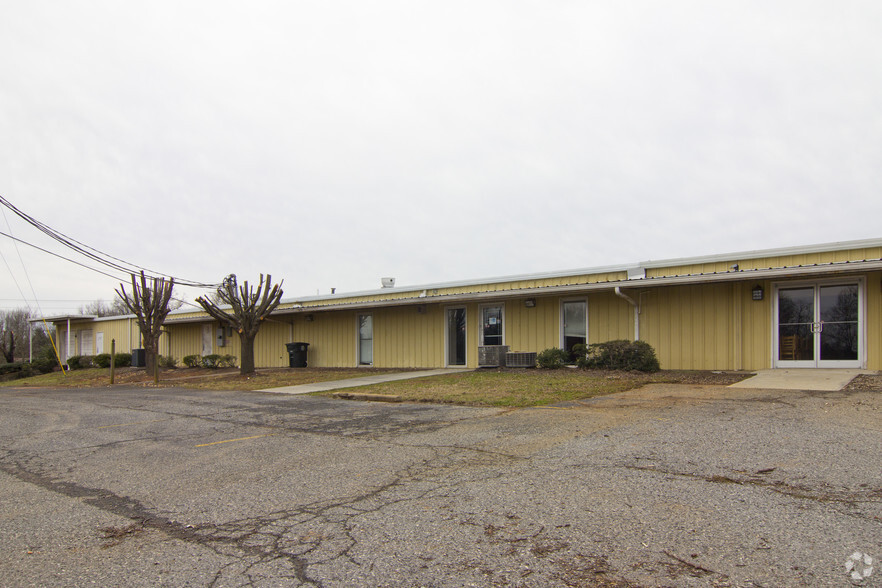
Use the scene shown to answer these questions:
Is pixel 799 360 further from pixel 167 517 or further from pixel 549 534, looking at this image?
pixel 167 517

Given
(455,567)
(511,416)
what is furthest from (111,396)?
(455,567)

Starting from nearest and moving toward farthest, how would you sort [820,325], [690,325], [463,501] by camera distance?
[463,501] < [820,325] < [690,325]

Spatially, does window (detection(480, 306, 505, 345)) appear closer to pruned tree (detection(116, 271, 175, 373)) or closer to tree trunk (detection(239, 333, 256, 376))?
tree trunk (detection(239, 333, 256, 376))

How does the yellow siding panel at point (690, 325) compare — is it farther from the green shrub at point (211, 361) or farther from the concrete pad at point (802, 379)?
the green shrub at point (211, 361)

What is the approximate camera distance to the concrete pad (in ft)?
33.6

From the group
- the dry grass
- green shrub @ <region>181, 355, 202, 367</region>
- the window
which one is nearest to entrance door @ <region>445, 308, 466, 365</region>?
the window

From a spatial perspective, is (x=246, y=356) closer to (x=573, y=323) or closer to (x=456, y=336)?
(x=456, y=336)

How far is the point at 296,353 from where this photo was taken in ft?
74.2

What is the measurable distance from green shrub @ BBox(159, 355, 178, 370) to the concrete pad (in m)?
24.0

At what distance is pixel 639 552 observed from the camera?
3.37 metres

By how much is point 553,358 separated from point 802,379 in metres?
5.88

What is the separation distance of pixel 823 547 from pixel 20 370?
33180mm

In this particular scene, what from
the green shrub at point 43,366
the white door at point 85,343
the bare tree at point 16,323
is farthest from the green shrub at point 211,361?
the bare tree at point 16,323

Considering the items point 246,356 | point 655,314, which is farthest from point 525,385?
point 246,356
